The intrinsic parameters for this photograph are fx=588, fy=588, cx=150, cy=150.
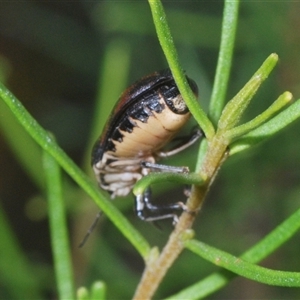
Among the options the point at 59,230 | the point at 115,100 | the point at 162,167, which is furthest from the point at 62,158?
the point at 115,100

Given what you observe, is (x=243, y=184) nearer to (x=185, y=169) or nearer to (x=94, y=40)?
(x=185, y=169)

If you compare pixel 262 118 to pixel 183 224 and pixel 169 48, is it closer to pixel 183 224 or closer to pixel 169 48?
pixel 169 48

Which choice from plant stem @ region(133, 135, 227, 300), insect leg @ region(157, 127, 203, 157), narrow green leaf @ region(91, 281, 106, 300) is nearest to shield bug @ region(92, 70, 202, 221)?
insect leg @ region(157, 127, 203, 157)

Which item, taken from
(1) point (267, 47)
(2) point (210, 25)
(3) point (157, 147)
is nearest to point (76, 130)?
(2) point (210, 25)

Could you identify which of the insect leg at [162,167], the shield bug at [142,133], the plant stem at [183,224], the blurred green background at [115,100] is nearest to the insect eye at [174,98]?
the shield bug at [142,133]

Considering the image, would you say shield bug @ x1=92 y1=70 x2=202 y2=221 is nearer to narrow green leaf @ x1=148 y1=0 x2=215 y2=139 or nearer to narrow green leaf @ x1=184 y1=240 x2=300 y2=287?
narrow green leaf @ x1=184 y1=240 x2=300 y2=287

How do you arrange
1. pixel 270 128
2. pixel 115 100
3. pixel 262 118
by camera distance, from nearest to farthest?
pixel 262 118
pixel 270 128
pixel 115 100
